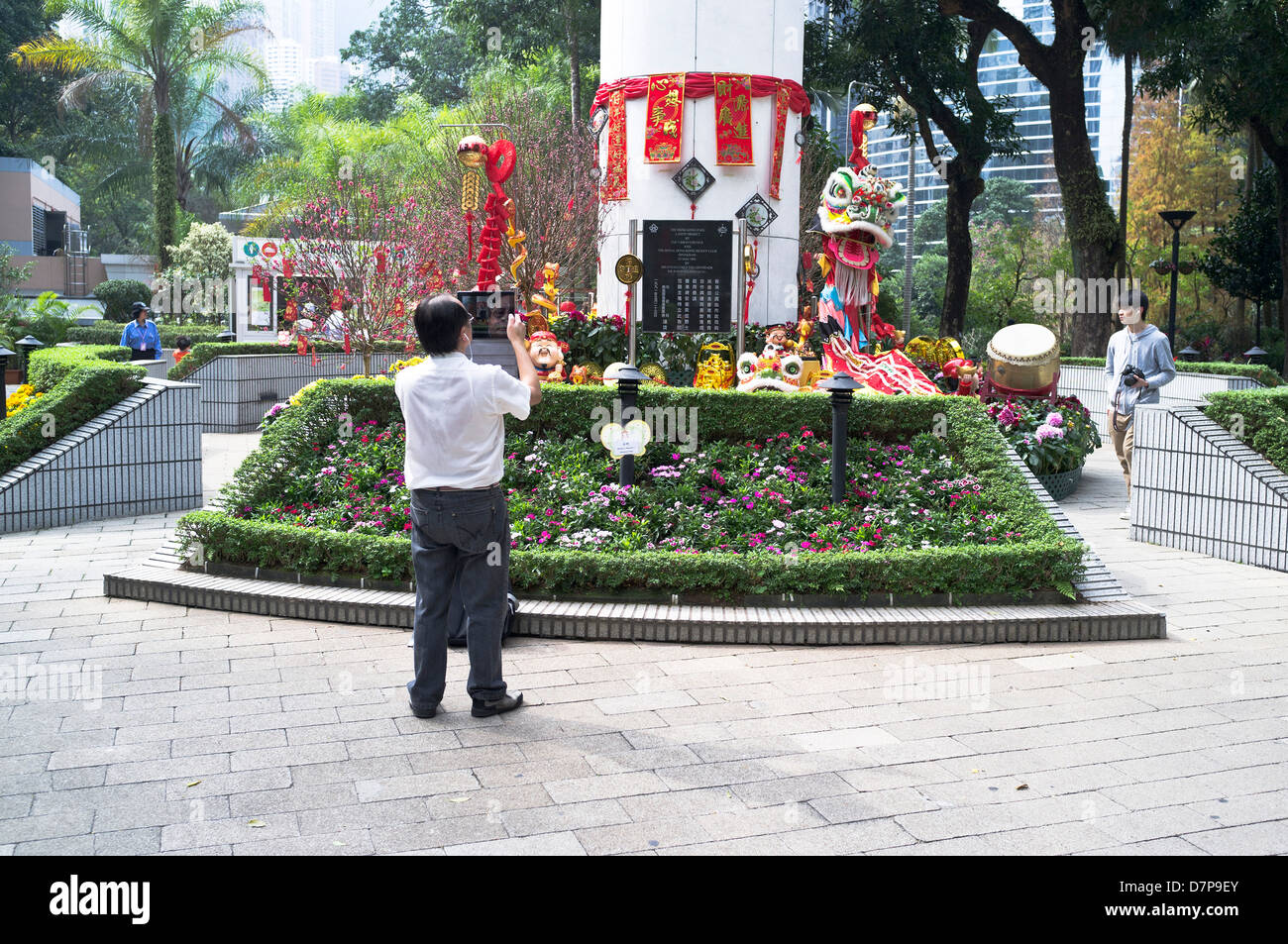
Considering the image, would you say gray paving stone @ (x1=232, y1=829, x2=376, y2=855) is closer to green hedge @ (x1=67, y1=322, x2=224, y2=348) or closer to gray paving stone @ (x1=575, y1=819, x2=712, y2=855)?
gray paving stone @ (x1=575, y1=819, x2=712, y2=855)

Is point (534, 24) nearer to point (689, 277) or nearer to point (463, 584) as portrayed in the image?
point (689, 277)

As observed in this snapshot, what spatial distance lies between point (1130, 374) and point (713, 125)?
6.32 metres

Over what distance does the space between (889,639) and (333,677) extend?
305cm

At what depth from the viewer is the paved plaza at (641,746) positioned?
4.05 metres

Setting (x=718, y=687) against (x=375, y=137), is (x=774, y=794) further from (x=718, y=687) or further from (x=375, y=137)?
(x=375, y=137)

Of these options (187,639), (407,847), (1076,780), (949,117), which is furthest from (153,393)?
(949,117)

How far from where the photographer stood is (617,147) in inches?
564

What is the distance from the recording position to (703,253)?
37.8 feet

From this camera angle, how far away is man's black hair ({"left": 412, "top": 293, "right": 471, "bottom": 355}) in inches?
199

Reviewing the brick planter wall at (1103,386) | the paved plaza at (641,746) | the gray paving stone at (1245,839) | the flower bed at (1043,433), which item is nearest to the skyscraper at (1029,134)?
the brick planter wall at (1103,386)

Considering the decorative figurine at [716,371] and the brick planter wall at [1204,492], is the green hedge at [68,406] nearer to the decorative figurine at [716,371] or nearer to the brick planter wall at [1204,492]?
the decorative figurine at [716,371]

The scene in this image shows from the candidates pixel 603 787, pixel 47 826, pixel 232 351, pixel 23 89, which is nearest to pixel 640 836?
pixel 603 787

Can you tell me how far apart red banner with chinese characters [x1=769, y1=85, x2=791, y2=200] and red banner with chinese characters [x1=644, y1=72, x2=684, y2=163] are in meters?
1.19

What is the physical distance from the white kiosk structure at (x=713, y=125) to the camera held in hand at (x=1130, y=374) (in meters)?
4.98
